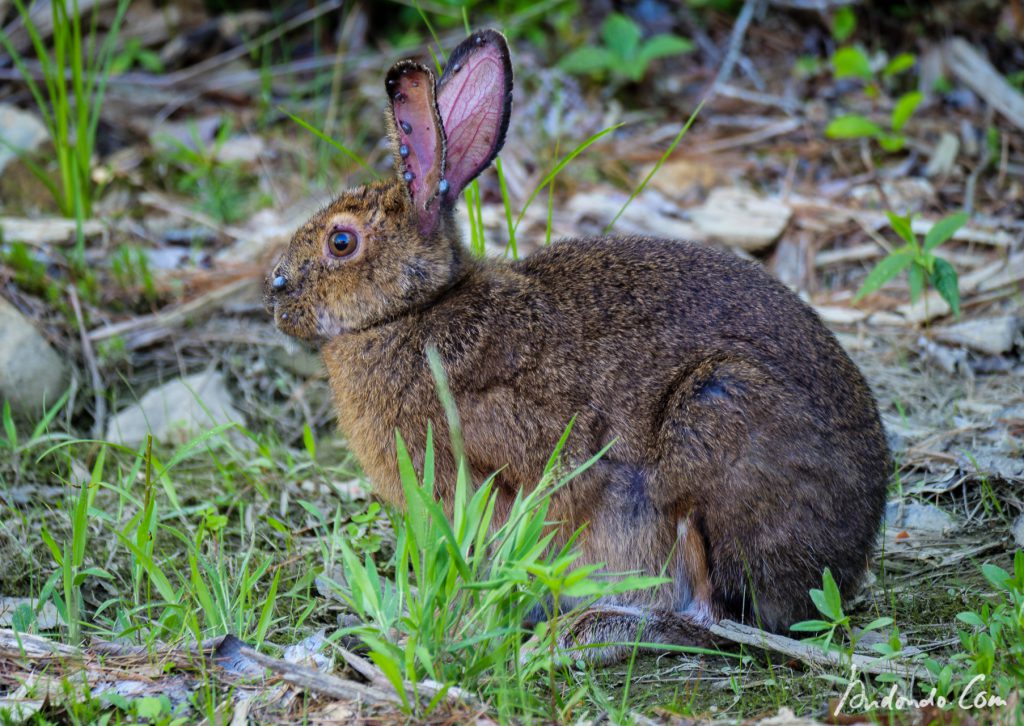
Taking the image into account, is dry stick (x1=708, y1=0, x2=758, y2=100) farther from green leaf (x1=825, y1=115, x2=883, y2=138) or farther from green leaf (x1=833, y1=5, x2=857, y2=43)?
green leaf (x1=825, y1=115, x2=883, y2=138)


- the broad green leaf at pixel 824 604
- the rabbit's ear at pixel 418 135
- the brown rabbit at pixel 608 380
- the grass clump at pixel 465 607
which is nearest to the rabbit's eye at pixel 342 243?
the brown rabbit at pixel 608 380

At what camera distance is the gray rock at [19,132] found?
24.2ft

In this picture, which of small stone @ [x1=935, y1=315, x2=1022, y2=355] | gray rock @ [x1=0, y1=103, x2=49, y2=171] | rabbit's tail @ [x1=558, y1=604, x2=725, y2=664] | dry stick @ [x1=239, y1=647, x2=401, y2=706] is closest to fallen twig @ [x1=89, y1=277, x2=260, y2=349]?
gray rock @ [x1=0, y1=103, x2=49, y2=171]

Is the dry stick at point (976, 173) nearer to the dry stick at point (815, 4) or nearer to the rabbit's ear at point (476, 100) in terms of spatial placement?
the dry stick at point (815, 4)

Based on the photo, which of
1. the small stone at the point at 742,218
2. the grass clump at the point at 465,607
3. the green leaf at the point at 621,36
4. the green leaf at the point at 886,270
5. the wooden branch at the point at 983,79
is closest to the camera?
the grass clump at the point at 465,607

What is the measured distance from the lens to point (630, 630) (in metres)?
4.10

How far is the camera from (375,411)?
4.33 meters

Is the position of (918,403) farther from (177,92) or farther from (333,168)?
(177,92)

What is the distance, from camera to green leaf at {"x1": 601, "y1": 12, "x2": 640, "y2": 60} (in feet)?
26.5

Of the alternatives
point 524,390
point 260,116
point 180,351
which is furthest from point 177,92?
point 524,390

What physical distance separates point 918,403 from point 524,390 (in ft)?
7.75

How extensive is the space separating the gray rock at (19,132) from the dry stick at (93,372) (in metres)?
1.78

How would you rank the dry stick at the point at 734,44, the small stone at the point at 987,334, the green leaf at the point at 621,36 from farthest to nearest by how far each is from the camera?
the dry stick at the point at 734,44 → the green leaf at the point at 621,36 → the small stone at the point at 987,334

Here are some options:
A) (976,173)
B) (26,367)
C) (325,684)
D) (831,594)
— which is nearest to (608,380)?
(831,594)
